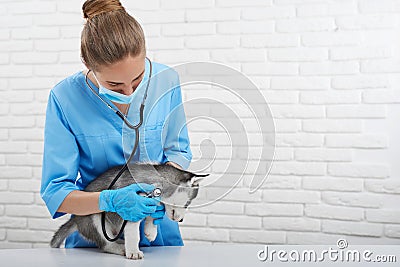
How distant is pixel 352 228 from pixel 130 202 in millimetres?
1587

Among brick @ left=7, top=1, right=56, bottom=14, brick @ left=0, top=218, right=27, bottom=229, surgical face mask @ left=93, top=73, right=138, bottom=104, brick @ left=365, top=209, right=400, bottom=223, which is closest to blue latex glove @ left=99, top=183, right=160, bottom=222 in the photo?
surgical face mask @ left=93, top=73, right=138, bottom=104

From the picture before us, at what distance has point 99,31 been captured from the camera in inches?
Result: 51.9

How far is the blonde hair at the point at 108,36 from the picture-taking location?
1312 mm

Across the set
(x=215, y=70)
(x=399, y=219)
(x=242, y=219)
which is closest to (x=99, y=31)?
(x=215, y=70)

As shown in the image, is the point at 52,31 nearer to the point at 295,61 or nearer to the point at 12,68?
the point at 12,68

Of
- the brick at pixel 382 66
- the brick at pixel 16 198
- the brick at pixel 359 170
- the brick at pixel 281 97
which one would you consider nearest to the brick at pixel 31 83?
the brick at pixel 16 198

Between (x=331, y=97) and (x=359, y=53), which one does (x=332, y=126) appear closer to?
(x=331, y=97)

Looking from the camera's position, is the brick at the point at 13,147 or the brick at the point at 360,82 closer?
the brick at the point at 360,82

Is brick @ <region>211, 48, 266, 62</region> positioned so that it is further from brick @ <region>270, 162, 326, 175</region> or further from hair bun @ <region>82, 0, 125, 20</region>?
hair bun @ <region>82, 0, 125, 20</region>

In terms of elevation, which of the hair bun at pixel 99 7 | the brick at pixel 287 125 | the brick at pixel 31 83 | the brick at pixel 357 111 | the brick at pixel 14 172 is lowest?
the brick at pixel 14 172

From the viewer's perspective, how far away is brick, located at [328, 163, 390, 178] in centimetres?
249

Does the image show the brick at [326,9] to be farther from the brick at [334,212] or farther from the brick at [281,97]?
the brick at [334,212]

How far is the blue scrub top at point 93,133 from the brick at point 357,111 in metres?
1.22

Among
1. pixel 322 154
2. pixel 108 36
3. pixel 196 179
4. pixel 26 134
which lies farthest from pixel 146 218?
pixel 26 134
